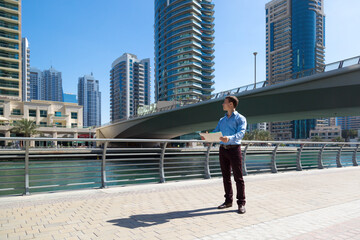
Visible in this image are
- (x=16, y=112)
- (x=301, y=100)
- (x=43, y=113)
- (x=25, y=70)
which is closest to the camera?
(x=301, y=100)

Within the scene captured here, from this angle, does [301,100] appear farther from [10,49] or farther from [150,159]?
[10,49]

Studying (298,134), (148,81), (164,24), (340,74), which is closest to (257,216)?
(340,74)

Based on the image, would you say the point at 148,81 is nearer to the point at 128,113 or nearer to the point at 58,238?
the point at 128,113

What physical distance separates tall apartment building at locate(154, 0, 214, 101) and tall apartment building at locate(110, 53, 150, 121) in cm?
5909

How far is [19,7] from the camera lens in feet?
218

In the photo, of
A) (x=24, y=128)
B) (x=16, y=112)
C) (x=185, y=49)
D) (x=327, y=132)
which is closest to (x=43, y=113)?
(x=16, y=112)

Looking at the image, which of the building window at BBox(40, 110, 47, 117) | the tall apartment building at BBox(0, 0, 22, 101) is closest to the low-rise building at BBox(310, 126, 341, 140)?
the building window at BBox(40, 110, 47, 117)

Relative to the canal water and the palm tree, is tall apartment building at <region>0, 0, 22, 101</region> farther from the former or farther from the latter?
the canal water

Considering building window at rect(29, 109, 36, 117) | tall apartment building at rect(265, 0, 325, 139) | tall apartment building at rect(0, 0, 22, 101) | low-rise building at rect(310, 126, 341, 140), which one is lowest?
low-rise building at rect(310, 126, 341, 140)

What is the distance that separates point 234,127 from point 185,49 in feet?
292

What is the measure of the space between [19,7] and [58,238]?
81243 millimetres

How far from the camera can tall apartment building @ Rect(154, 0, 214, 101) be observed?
89375 mm

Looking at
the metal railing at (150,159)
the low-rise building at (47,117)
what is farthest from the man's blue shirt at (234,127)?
the low-rise building at (47,117)

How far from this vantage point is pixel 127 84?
516 ft
